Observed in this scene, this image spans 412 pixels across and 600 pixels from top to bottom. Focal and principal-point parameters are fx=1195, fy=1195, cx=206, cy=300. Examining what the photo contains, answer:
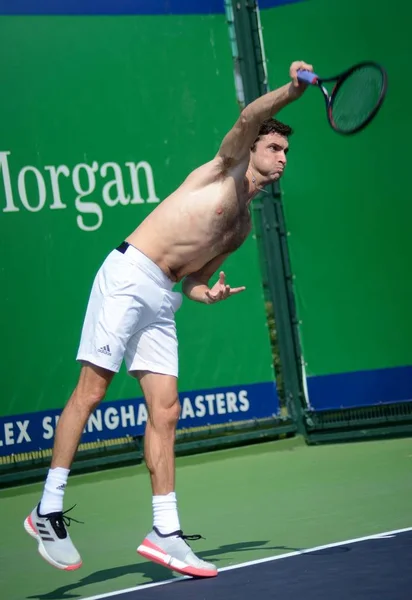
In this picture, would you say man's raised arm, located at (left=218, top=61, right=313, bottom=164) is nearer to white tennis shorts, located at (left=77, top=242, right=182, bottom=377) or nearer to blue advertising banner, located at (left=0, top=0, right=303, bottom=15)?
white tennis shorts, located at (left=77, top=242, right=182, bottom=377)

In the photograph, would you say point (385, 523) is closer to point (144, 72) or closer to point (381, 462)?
point (381, 462)

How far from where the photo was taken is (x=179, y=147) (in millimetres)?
8016

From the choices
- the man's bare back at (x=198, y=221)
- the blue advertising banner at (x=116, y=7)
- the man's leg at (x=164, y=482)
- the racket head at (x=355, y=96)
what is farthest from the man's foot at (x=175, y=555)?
the blue advertising banner at (x=116, y=7)

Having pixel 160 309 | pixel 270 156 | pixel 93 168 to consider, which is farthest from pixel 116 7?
pixel 160 309

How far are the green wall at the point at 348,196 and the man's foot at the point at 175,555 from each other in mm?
3739

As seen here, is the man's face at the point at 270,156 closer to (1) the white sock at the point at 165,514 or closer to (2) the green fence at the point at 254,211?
(1) the white sock at the point at 165,514

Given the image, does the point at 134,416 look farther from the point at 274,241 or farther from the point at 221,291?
the point at 221,291

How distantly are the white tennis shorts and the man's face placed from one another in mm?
589

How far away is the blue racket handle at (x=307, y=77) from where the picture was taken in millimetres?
4211

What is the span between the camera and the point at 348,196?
318 inches

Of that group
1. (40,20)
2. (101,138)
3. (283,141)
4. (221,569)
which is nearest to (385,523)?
(221,569)

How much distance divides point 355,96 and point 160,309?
115 cm

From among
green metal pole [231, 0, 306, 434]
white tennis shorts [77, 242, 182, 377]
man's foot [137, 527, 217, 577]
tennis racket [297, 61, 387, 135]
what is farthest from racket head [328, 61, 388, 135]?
green metal pole [231, 0, 306, 434]

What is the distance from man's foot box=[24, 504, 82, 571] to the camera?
14.7ft
